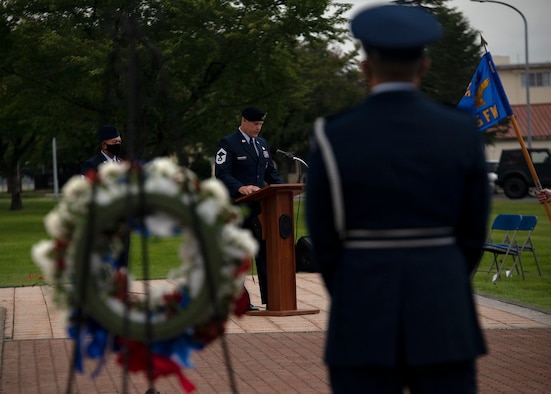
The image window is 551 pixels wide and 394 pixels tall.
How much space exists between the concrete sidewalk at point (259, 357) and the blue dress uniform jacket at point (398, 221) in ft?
8.76

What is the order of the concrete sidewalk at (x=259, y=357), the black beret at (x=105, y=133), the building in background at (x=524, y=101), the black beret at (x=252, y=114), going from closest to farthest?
the concrete sidewalk at (x=259, y=357), the black beret at (x=105, y=133), the black beret at (x=252, y=114), the building in background at (x=524, y=101)

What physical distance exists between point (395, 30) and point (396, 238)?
669mm

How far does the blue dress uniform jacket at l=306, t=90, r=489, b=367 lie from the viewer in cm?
396

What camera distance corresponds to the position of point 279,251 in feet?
40.0

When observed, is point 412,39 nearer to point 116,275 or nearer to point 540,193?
point 116,275

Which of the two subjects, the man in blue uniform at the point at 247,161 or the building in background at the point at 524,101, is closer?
the man in blue uniform at the point at 247,161

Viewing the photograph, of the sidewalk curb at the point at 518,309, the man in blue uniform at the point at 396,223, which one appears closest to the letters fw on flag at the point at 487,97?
the sidewalk curb at the point at 518,309

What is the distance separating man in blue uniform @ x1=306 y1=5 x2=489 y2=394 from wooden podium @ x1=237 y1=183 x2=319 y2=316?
25.7 feet

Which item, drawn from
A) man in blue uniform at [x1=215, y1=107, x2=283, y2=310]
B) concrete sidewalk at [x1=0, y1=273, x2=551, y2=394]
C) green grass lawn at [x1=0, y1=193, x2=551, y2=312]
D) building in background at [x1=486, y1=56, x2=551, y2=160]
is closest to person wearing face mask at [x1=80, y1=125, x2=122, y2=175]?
man in blue uniform at [x1=215, y1=107, x2=283, y2=310]

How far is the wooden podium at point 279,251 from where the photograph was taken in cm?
1205

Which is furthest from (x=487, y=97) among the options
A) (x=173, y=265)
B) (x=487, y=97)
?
(x=173, y=265)

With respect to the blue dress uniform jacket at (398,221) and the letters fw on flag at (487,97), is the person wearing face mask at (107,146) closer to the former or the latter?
the letters fw on flag at (487,97)

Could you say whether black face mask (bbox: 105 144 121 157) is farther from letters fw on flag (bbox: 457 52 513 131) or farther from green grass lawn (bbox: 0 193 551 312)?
letters fw on flag (bbox: 457 52 513 131)

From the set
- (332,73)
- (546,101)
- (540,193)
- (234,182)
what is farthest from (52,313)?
(546,101)
